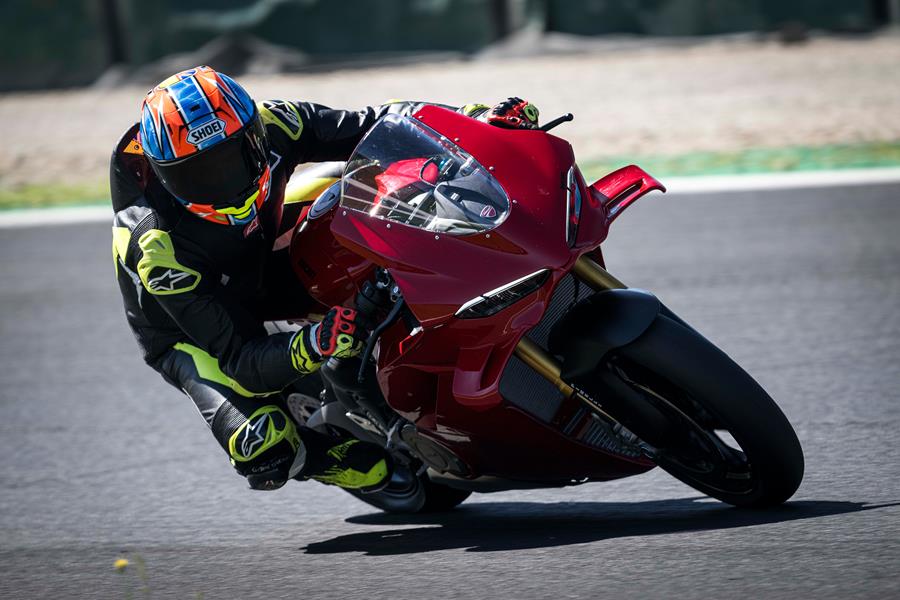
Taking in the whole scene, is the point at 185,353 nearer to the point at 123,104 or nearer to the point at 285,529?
the point at 285,529

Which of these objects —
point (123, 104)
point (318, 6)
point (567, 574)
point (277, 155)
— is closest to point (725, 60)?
point (318, 6)

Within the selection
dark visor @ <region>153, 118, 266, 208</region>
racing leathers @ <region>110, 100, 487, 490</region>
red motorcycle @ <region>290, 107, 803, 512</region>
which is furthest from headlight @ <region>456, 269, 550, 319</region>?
dark visor @ <region>153, 118, 266, 208</region>

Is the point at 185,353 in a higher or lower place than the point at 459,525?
higher

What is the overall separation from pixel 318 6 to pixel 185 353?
32.3ft

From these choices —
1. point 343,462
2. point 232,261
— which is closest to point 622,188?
point 232,261

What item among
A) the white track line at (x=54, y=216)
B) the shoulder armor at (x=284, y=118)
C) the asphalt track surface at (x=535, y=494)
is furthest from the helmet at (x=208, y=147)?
the white track line at (x=54, y=216)

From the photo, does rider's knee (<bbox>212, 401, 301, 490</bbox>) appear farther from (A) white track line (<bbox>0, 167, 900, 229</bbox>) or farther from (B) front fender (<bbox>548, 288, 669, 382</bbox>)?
(A) white track line (<bbox>0, 167, 900, 229</bbox>)

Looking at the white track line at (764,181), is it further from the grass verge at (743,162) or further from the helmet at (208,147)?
the helmet at (208,147)

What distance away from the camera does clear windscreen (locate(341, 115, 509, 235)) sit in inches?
131

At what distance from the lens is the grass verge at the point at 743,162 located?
9086 millimetres

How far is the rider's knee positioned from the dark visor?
2.43 ft

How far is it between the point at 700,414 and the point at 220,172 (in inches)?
65.0

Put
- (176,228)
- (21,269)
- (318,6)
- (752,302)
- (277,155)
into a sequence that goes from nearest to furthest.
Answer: (176,228), (277,155), (752,302), (21,269), (318,6)

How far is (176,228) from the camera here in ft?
12.8
